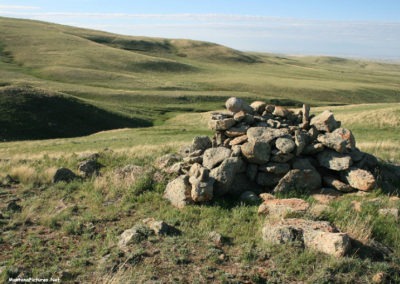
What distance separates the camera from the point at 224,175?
39.0ft

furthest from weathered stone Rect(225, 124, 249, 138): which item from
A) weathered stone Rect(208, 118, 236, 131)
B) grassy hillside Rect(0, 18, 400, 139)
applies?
grassy hillside Rect(0, 18, 400, 139)

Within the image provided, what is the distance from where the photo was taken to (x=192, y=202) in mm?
11555

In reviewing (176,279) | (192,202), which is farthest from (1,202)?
(176,279)

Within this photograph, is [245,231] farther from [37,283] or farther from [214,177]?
[37,283]

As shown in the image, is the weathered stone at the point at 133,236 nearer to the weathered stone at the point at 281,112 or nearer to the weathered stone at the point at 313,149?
the weathered stone at the point at 313,149

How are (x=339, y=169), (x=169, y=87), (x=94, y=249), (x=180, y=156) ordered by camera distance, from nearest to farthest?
(x=94, y=249) → (x=339, y=169) → (x=180, y=156) → (x=169, y=87)

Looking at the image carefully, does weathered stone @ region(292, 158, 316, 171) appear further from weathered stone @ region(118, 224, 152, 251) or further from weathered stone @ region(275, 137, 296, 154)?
weathered stone @ region(118, 224, 152, 251)

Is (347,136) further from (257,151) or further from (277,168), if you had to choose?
(257,151)

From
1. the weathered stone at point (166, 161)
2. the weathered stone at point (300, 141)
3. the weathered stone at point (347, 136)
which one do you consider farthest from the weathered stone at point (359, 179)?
the weathered stone at point (166, 161)

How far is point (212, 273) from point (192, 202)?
3692mm

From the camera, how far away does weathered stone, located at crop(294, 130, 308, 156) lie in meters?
12.7

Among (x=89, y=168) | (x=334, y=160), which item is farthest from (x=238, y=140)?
(x=89, y=168)

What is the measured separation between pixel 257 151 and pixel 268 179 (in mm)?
995

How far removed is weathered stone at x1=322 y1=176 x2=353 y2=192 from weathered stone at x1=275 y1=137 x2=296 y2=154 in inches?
62.7
